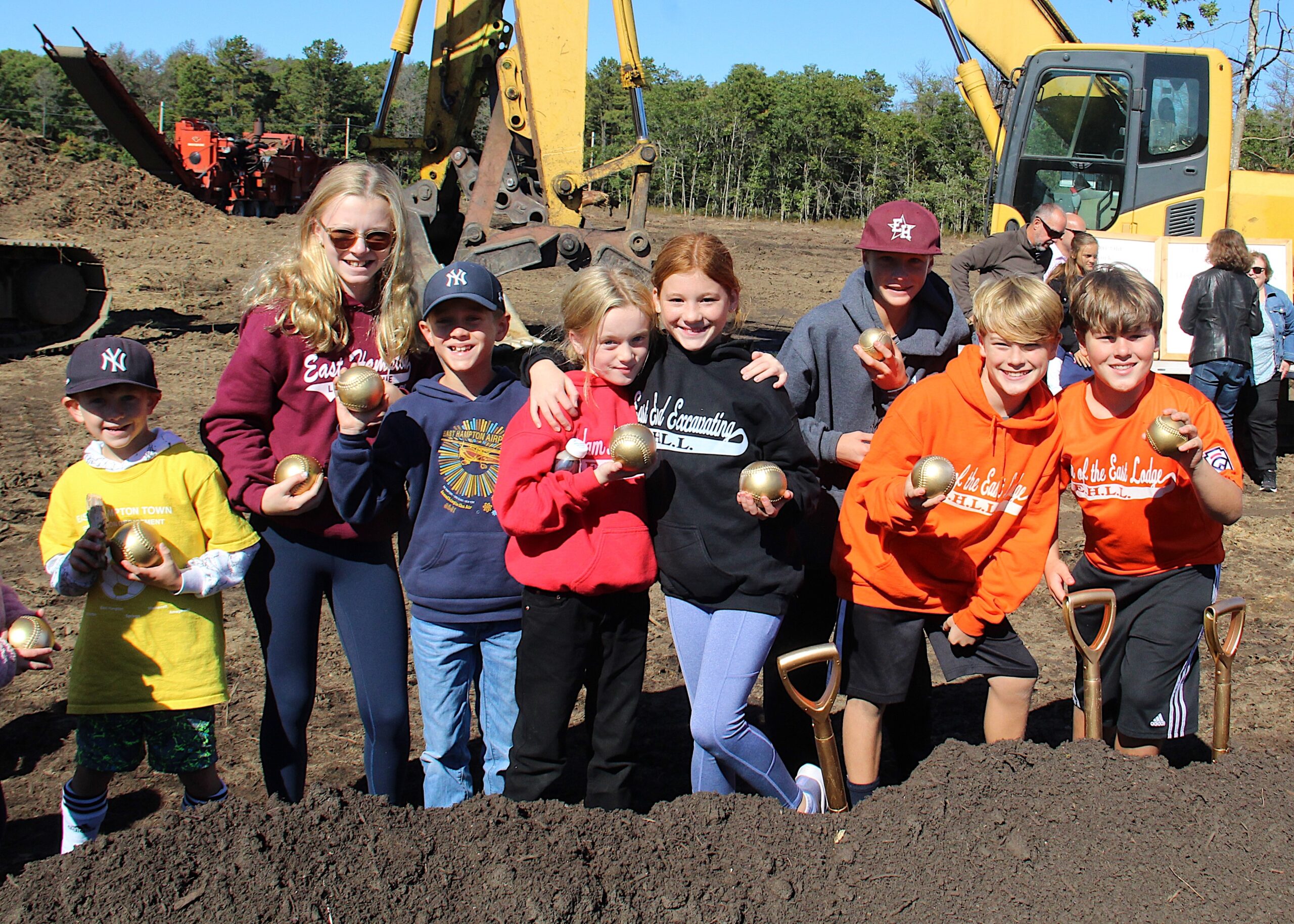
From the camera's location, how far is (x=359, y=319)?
3.03 metres

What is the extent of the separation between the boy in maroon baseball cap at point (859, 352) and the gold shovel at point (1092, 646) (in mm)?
530

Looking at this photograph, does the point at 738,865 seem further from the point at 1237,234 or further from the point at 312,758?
the point at 1237,234

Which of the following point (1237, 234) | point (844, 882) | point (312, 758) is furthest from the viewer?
point (1237, 234)

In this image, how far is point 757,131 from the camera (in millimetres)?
35781

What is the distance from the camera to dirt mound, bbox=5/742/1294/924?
2.32 meters

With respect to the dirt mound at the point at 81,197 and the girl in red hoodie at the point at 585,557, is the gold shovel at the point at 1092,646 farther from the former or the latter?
the dirt mound at the point at 81,197

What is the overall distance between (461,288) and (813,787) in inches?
74.6

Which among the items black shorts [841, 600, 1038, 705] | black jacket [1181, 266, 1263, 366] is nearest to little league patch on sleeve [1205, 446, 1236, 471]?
black shorts [841, 600, 1038, 705]

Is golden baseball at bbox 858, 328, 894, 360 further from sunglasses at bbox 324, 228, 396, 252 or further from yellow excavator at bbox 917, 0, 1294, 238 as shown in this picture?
yellow excavator at bbox 917, 0, 1294, 238

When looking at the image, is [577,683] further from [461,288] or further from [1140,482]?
[1140,482]

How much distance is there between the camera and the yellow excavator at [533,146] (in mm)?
8648

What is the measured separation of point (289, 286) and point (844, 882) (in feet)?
7.29

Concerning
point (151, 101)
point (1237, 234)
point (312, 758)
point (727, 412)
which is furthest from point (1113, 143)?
point (151, 101)

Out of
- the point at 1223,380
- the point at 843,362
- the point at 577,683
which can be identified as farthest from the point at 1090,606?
the point at 1223,380
